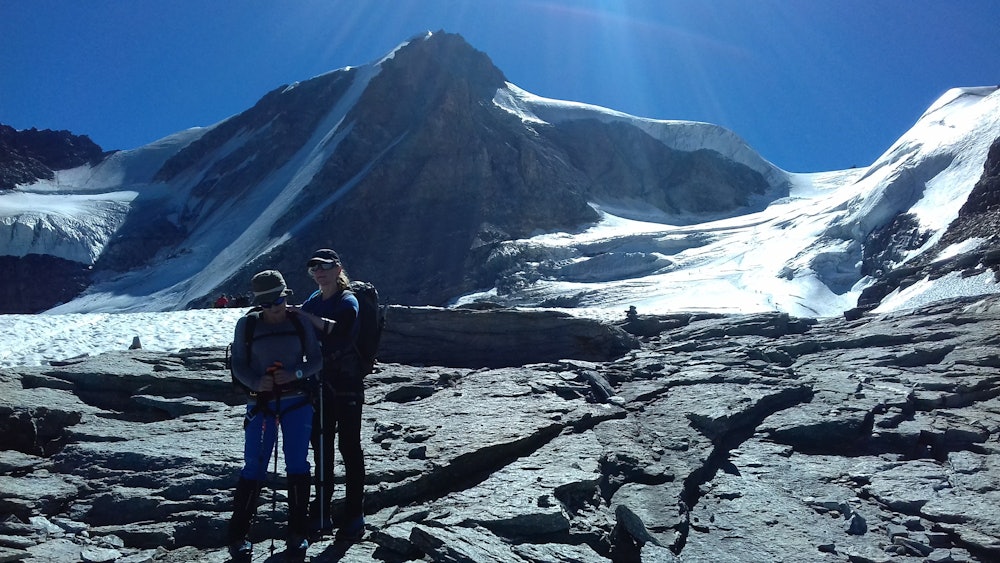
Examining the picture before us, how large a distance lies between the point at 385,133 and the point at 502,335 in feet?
176

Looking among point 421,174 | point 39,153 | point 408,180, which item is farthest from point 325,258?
point 39,153

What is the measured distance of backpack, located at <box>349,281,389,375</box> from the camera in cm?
587

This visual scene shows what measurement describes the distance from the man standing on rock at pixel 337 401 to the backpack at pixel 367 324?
53 mm

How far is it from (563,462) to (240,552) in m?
3.11

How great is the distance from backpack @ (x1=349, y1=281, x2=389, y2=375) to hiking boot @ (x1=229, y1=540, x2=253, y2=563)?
1503 millimetres

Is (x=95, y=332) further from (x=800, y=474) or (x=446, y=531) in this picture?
(x=800, y=474)

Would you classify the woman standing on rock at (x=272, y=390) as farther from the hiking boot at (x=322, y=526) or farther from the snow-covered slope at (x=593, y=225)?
the snow-covered slope at (x=593, y=225)

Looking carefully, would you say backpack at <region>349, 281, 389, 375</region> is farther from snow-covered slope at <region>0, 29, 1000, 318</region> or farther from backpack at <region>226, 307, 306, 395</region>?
snow-covered slope at <region>0, 29, 1000, 318</region>

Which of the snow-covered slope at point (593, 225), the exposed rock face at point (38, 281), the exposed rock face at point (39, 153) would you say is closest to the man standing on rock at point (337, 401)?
the snow-covered slope at point (593, 225)

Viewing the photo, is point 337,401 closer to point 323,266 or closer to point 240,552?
point 323,266

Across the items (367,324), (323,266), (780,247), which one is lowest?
(367,324)

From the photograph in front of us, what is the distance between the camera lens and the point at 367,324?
5.95 m

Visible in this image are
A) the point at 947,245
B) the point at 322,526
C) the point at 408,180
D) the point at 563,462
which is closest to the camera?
the point at 322,526

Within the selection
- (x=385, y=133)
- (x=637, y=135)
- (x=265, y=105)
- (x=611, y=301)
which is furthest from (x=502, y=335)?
(x=265, y=105)
